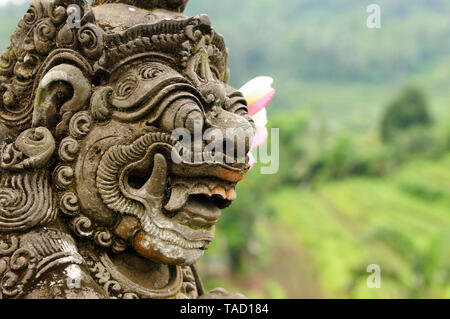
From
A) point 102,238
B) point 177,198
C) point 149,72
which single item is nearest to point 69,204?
point 102,238

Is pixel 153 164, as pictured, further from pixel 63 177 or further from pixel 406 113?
pixel 406 113

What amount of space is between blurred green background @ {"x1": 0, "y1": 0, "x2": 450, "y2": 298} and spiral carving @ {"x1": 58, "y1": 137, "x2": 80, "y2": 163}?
86 centimetres

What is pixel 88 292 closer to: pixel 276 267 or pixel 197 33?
pixel 197 33

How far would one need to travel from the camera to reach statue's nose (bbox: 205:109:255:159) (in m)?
2.49

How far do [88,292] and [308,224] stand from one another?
3028 centimetres

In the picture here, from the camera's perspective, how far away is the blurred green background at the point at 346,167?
18.8 metres

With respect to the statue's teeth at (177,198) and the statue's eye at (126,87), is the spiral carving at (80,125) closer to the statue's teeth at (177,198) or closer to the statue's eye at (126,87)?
the statue's eye at (126,87)

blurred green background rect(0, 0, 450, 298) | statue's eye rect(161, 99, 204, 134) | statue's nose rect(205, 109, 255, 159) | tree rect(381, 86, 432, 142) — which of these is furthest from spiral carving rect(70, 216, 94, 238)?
tree rect(381, 86, 432, 142)

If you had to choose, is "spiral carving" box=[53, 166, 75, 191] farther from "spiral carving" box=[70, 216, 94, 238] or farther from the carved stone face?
"spiral carving" box=[70, 216, 94, 238]

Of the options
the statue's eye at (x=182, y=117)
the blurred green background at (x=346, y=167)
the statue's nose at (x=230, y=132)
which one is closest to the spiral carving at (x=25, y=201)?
the statue's eye at (x=182, y=117)

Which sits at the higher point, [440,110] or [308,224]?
[440,110]

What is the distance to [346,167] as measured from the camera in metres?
40.3
